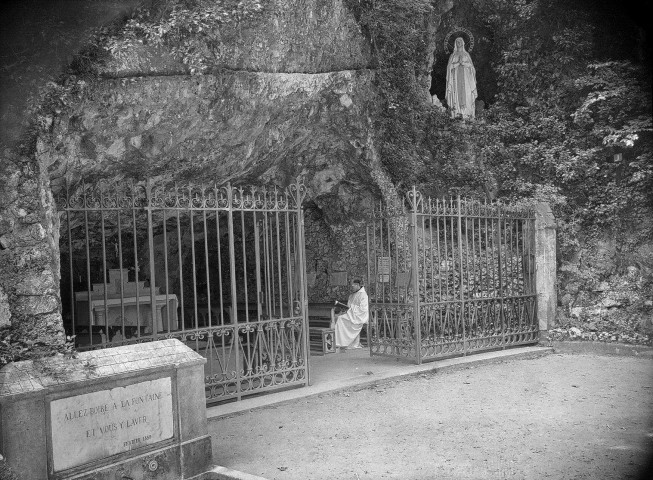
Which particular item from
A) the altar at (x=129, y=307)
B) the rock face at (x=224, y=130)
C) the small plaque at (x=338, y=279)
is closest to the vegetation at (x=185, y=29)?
the rock face at (x=224, y=130)

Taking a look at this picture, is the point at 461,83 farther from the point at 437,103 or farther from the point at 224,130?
the point at 224,130

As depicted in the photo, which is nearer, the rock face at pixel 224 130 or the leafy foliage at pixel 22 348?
the leafy foliage at pixel 22 348

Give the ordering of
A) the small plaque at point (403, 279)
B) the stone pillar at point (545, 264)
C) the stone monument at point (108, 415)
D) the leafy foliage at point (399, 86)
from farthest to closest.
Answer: the leafy foliage at point (399, 86) → the stone pillar at point (545, 264) → the small plaque at point (403, 279) → the stone monument at point (108, 415)

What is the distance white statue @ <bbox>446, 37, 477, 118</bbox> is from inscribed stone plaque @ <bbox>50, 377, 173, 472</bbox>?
11723 millimetres

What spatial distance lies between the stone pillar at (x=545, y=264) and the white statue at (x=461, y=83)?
163 inches

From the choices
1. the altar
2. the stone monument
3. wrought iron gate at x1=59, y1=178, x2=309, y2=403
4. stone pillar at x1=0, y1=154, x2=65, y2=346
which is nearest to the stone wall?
stone pillar at x1=0, y1=154, x2=65, y2=346

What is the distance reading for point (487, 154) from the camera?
47.6 ft

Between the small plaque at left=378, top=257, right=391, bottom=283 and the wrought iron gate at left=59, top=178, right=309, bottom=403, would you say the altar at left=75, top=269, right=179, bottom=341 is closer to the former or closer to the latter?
the wrought iron gate at left=59, top=178, right=309, bottom=403

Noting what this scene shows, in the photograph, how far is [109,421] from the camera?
471 centimetres

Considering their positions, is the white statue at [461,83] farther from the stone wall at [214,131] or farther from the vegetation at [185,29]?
the vegetation at [185,29]

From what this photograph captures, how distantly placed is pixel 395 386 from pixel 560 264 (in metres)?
6.21

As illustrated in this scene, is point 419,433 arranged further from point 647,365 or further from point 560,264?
point 560,264

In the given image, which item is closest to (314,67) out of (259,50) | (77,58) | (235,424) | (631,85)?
(259,50)

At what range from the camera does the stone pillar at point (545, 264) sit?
38.5ft
